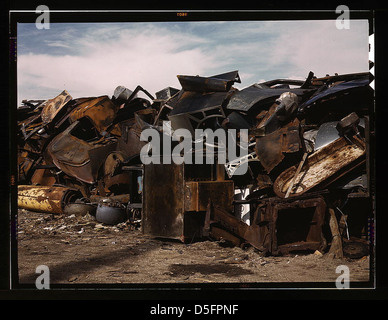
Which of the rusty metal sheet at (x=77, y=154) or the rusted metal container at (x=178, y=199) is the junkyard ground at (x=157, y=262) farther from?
the rusty metal sheet at (x=77, y=154)

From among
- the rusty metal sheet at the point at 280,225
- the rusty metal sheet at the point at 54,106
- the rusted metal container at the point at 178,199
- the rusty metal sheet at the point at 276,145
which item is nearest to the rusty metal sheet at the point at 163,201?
the rusted metal container at the point at 178,199

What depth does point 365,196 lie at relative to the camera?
16.3 feet

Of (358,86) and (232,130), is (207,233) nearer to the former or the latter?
(232,130)

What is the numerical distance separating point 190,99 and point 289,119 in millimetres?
1937

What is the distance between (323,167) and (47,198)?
20.1 ft

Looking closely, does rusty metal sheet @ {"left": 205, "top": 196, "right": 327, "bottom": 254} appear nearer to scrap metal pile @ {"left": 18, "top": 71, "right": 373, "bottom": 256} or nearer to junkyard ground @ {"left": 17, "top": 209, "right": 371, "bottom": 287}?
scrap metal pile @ {"left": 18, "top": 71, "right": 373, "bottom": 256}

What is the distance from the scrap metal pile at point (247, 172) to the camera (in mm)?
5293

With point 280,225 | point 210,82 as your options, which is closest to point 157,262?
point 280,225

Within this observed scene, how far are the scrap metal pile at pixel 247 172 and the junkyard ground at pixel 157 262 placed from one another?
→ 0.23 meters

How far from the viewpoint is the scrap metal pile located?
5.29m

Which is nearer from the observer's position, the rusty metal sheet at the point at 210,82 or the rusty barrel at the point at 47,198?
the rusty metal sheet at the point at 210,82

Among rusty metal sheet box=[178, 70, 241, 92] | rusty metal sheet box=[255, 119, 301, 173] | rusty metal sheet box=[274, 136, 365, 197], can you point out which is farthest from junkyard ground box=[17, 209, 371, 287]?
rusty metal sheet box=[178, 70, 241, 92]

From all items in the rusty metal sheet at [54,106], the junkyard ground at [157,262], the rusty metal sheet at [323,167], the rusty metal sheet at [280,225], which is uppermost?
the rusty metal sheet at [54,106]

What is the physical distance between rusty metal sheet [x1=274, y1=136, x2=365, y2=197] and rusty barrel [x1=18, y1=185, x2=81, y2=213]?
16.5 feet
